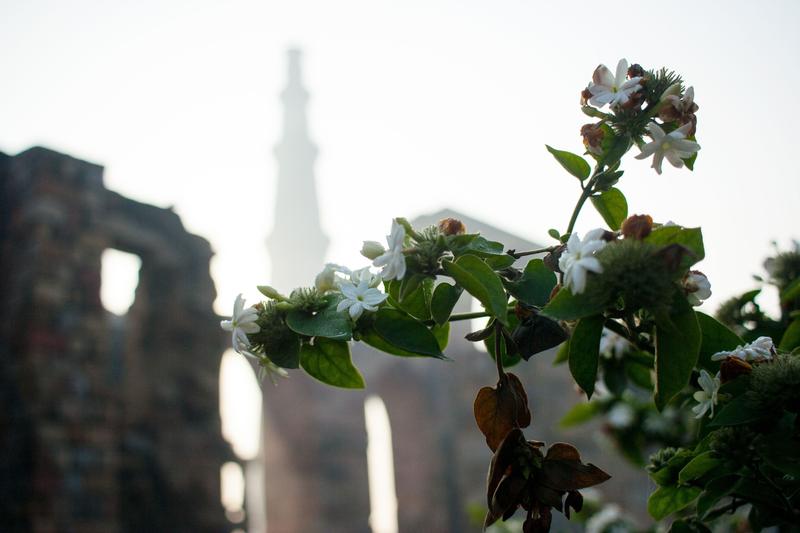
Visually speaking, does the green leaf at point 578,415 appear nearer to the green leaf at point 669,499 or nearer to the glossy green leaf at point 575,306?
the green leaf at point 669,499

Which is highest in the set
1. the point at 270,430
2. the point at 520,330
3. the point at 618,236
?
the point at 270,430

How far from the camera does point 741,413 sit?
1.09 metres

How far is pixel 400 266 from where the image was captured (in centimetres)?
104

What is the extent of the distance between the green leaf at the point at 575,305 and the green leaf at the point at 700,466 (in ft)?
1.28

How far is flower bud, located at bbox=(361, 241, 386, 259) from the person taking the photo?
1.12m

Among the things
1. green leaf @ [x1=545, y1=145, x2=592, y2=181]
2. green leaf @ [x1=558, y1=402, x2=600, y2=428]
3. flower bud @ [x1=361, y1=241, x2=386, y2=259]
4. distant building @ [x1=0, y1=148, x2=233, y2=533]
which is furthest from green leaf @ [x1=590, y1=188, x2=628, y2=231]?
distant building @ [x1=0, y1=148, x2=233, y2=533]

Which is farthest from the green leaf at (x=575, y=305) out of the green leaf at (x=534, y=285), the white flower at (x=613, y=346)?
the white flower at (x=613, y=346)

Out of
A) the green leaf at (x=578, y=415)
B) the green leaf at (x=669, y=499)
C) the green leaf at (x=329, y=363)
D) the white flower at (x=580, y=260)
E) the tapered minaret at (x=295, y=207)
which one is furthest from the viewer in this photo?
the tapered minaret at (x=295, y=207)

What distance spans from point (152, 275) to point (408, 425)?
236 inches

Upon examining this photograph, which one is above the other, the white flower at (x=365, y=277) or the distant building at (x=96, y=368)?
the distant building at (x=96, y=368)

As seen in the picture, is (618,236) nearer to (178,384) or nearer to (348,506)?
(178,384)

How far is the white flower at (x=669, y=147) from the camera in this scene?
1.12m

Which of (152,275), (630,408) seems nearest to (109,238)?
(152,275)

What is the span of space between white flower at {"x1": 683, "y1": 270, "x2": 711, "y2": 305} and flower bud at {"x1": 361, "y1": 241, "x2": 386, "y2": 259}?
411mm
